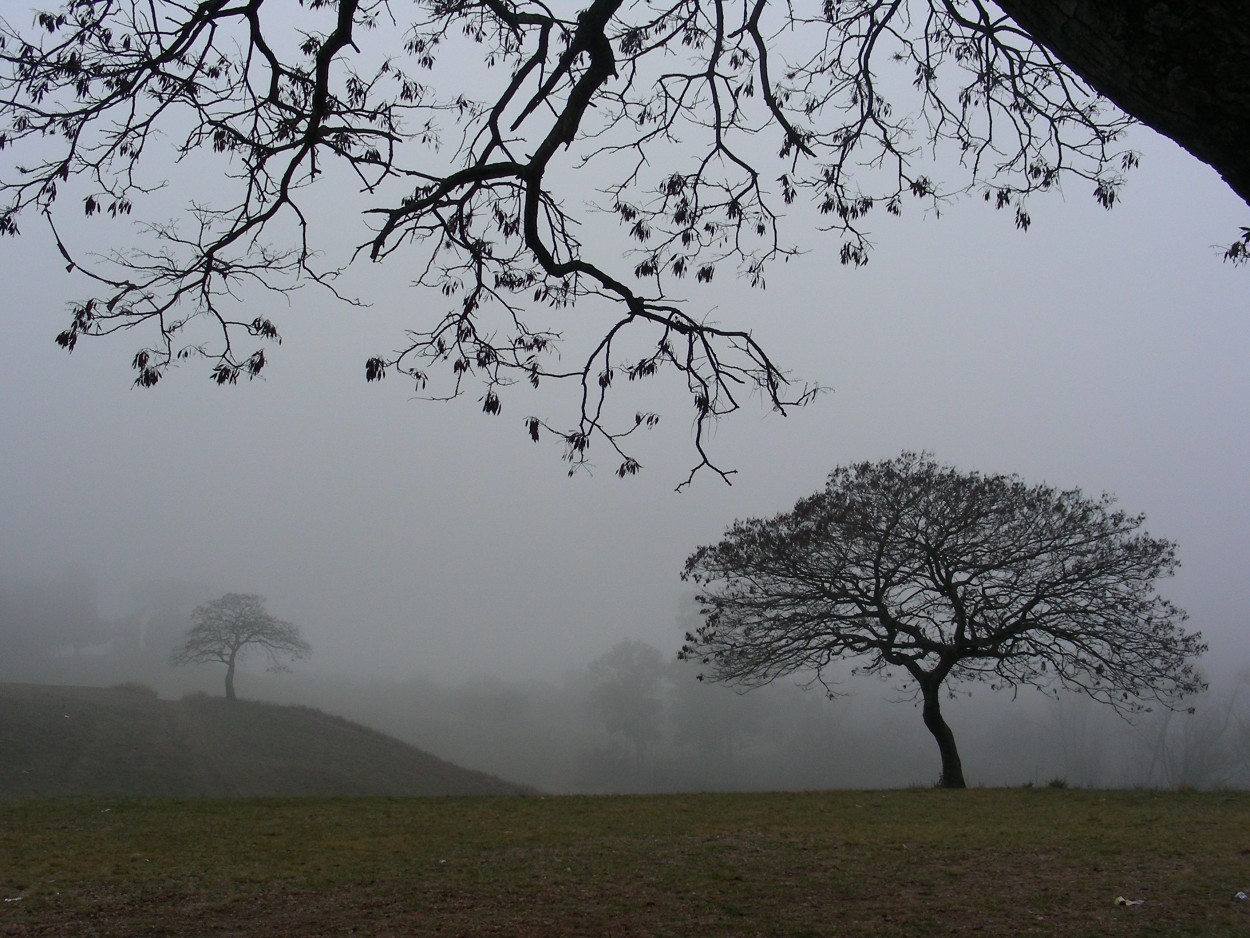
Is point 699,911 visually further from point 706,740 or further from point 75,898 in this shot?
point 706,740

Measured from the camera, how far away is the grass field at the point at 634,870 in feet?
17.9

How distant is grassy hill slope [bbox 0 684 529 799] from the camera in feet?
69.8

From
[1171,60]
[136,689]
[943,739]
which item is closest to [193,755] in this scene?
[136,689]

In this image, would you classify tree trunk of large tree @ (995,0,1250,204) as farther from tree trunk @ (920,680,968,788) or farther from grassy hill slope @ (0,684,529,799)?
grassy hill slope @ (0,684,529,799)

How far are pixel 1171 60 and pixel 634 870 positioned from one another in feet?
21.8

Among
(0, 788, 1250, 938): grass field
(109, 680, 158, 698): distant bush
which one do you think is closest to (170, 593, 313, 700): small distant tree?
(109, 680, 158, 698): distant bush

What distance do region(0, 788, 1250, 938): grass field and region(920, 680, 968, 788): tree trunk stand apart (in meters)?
4.53

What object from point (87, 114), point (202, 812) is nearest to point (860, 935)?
point (87, 114)

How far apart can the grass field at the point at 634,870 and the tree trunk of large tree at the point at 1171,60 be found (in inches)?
182

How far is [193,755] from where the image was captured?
25.2 m

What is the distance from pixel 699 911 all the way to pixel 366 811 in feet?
24.0

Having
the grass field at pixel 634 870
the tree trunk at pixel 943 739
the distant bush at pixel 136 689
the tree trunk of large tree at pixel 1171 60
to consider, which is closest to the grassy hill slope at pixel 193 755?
the distant bush at pixel 136 689

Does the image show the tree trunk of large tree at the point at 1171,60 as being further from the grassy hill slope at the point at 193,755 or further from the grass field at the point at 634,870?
the grassy hill slope at the point at 193,755

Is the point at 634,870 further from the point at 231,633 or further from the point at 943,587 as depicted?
the point at 231,633
